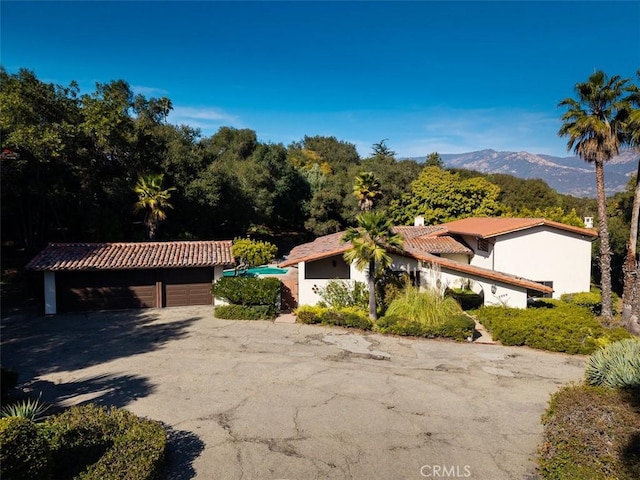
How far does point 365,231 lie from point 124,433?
1263 cm

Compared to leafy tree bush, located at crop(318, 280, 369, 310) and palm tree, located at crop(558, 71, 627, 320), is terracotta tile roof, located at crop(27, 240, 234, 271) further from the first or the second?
palm tree, located at crop(558, 71, 627, 320)

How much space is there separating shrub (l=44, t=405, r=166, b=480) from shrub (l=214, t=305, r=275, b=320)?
11323 millimetres

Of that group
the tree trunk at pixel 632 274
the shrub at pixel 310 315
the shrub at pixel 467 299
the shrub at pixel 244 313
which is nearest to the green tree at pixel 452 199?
the tree trunk at pixel 632 274

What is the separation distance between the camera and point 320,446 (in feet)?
26.8

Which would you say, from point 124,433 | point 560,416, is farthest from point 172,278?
point 560,416

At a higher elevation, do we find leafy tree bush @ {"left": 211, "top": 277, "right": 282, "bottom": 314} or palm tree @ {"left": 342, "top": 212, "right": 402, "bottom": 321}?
palm tree @ {"left": 342, "top": 212, "right": 402, "bottom": 321}

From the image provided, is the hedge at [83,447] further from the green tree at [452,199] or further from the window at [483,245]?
the green tree at [452,199]

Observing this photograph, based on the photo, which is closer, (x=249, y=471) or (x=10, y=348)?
(x=249, y=471)

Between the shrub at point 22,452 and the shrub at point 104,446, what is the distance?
0.77 m

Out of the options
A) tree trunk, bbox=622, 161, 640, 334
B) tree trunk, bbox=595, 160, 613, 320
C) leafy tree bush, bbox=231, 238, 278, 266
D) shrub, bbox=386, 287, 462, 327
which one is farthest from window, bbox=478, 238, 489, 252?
leafy tree bush, bbox=231, 238, 278, 266

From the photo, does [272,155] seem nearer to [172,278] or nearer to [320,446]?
[172,278]

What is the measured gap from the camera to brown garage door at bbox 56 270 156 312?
20.5 meters

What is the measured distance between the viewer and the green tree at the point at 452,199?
4041cm

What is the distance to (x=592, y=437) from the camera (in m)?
6.68
